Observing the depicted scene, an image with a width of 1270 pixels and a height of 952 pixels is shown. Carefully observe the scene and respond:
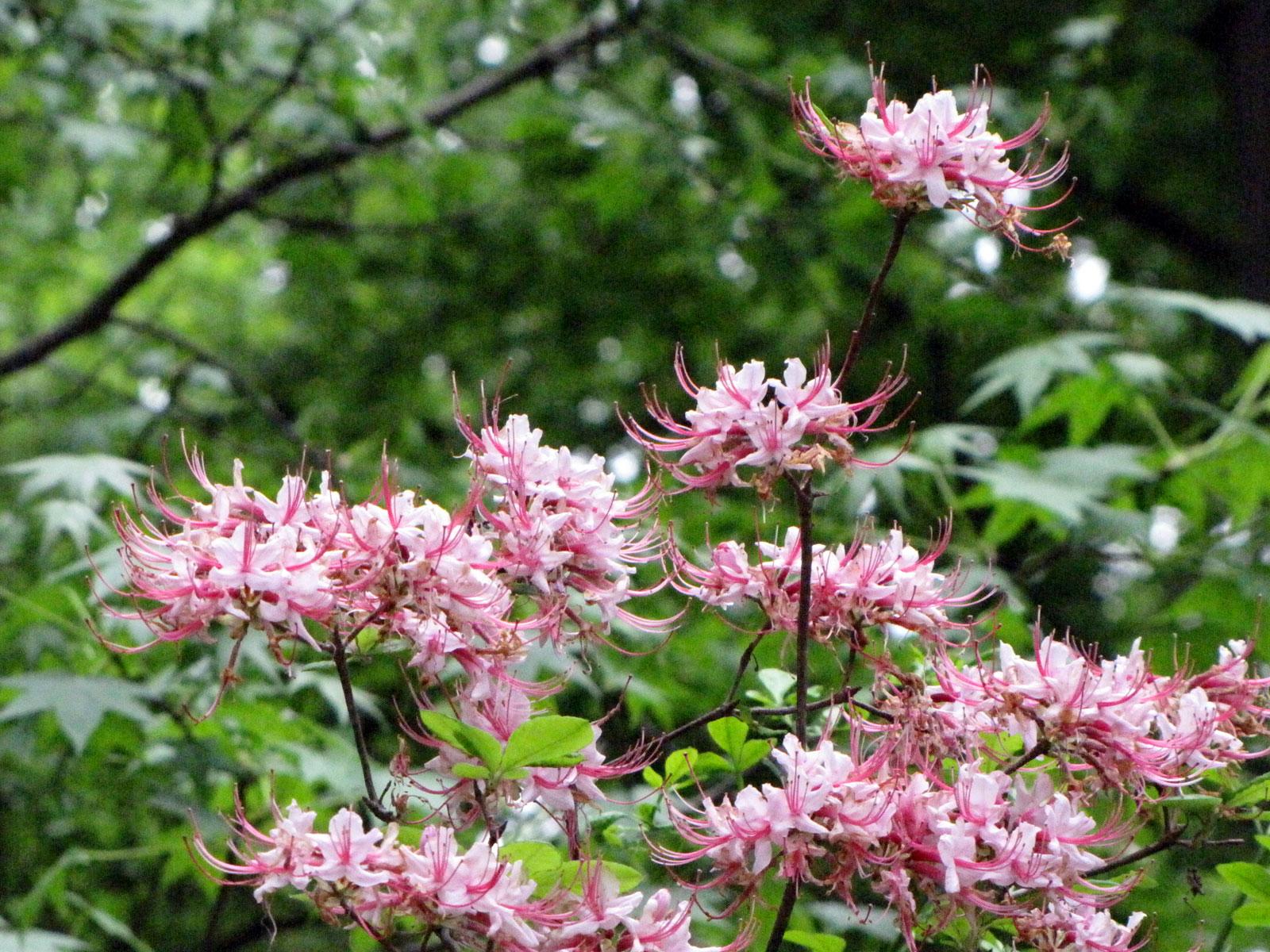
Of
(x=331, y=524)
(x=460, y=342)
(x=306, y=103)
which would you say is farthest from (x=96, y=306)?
(x=331, y=524)

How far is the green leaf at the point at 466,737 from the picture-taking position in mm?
1376

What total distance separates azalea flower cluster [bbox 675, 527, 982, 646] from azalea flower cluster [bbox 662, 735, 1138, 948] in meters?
0.17

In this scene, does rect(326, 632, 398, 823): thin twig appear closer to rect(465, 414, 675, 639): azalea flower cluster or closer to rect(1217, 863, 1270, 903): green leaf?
rect(465, 414, 675, 639): azalea flower cluster

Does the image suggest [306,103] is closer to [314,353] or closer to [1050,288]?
[314,353]

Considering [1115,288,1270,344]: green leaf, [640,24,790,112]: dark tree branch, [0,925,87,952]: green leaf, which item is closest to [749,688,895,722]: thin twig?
[0,925,87,952]: green leaf

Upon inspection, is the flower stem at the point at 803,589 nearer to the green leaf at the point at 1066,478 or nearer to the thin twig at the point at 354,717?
the thin twig at the point at 354,717

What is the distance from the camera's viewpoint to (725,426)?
4.92ft

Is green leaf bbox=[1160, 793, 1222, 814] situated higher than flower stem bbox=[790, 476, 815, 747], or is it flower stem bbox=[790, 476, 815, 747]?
flower stem bbox=[790, 476, 815, 747]

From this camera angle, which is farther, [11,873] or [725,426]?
[11,873]

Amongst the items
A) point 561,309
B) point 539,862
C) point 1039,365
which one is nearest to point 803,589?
point 539,862

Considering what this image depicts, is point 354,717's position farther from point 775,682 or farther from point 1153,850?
point 1153,850

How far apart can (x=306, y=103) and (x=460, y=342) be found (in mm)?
1507

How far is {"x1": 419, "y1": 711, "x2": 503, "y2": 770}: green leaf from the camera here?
138cm

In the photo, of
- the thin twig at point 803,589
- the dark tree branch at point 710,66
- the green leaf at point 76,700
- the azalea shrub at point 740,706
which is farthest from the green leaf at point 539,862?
the dark tree branch at point 710,66
